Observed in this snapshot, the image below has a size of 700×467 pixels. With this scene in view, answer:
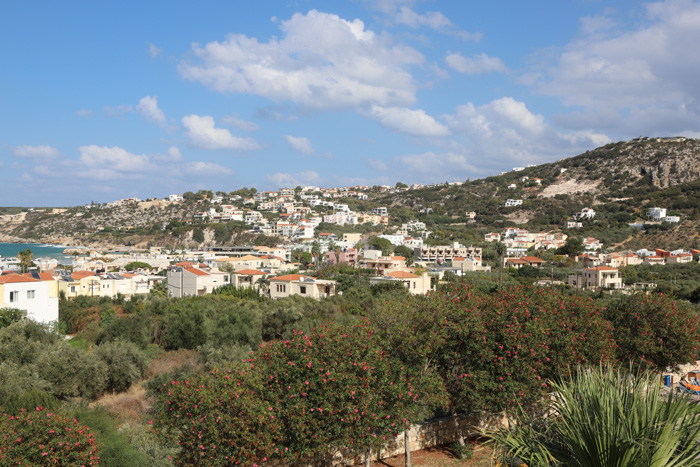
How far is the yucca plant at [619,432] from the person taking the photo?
4750 mm

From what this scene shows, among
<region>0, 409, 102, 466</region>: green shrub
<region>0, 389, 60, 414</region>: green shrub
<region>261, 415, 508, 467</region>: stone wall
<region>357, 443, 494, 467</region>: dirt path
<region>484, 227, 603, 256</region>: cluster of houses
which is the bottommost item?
<region>357, 443, 494, 467</region>: dirt path

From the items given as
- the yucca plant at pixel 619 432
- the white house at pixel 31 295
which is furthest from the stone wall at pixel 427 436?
the white house at pixel 31 295

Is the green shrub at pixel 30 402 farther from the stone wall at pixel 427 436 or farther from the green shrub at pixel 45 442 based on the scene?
the stone wall at pixel 427 436

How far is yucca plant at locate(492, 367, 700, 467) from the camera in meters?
4.75

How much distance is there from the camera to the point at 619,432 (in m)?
4.96

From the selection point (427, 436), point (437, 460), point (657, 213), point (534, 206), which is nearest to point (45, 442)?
point (437, 460)

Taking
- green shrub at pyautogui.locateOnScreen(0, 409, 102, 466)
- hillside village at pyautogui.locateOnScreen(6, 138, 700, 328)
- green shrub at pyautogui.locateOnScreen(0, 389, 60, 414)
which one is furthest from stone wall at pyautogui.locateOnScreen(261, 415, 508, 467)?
hillside village at pyautogui.locateOnScreen(6, 138, 700, 328)

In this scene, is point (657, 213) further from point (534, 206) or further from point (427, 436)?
point (427, 436)

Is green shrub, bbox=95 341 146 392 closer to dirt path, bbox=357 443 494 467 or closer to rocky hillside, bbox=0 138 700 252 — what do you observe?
dirt path, bbox=357 443 494 467

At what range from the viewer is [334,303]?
115ft

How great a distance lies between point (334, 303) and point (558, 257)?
47.7 metres

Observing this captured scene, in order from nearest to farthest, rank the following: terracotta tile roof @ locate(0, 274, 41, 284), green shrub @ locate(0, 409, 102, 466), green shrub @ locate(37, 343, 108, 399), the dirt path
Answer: green shrub @ locate(0, 409, 102, 466) → the dirt path → green shrub @ locate(37, 343, 108, 399) → terracotta tile roof @ locate(0, 274, 41, 284)

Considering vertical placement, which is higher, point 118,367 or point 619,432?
point 619,432

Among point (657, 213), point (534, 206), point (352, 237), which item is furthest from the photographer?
point (534, 206)
